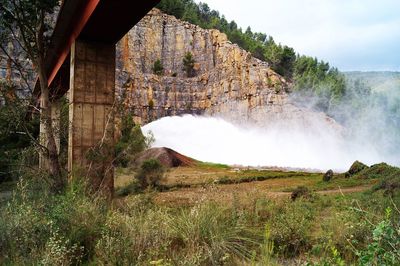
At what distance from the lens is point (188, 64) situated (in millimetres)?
58656

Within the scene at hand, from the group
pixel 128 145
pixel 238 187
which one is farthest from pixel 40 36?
pixel 238 187

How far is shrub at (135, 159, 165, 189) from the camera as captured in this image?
15438 mm

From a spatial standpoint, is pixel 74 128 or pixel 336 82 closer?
pixel 74 128

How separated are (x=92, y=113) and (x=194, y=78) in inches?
1956

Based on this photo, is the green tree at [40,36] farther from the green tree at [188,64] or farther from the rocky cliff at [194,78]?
the green tree at [188,64]

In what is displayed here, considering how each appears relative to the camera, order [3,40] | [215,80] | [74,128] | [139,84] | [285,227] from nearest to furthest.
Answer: [285,227] → [74,128] → [3,40] → [139,84] → [215,80]

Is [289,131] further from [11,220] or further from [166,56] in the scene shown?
[11,220]

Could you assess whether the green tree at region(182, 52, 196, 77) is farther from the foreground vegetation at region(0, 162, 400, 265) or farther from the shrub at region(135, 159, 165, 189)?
the foreground vegetation at region(0, 162, 400, 265)

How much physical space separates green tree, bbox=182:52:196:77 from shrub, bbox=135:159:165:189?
44365mm

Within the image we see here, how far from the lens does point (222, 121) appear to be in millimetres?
54969

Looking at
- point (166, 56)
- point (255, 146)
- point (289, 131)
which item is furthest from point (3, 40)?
point (166, 56)

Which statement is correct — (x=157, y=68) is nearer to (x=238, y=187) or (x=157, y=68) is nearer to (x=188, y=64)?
(x=188, y=64)

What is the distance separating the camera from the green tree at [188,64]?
58.8m

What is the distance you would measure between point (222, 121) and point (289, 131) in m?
10.8
